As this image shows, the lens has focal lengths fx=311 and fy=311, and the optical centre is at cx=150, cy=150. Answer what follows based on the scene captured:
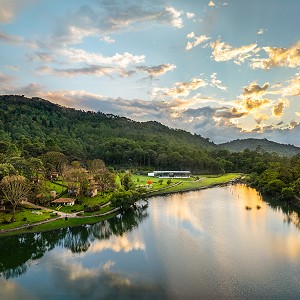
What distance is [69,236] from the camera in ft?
146

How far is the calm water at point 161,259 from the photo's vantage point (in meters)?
28.8

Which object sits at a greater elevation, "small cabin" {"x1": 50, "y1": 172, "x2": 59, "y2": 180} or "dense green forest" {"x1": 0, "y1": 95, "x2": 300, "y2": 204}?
"dense green forest" {"x1": 0, "y1": 95, "x2": 300, "y2": 204}

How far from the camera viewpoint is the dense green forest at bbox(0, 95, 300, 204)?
77375 millimetres

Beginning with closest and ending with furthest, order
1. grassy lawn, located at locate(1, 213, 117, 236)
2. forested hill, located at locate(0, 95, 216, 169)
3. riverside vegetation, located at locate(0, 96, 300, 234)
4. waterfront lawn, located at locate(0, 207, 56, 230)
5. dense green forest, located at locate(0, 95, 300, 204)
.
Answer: grassy lawn, located at locate(1, 213, 117, 236), waterfront lawn, located at locate(0, 207, 56, 230), riverside vegetation, located at locate(0, 96, 300, 234), dense green forest, located at locate(0, 95, 300, 204), forested hill, located at locate(0, 95, 216, 169)

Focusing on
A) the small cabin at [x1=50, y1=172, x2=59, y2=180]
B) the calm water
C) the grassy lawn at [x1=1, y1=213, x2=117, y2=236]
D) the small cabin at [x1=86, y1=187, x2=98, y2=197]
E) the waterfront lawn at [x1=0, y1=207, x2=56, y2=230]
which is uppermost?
the small cabin at [x1=50, y1=172, x2=59, y2=180]

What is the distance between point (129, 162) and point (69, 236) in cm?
8966

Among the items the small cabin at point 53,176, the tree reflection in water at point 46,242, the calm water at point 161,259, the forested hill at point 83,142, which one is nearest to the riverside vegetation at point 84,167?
the forested hill at point 83,142

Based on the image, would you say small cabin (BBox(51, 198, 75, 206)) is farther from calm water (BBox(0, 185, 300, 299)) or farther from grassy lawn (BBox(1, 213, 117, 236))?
calm water (BBox(0, 185, 300, 299))

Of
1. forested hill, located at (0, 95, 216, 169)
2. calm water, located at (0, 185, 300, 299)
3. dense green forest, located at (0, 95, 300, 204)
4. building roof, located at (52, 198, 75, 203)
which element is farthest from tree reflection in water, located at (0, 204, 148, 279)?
forested hill, located at (0, 95, 216, 169)

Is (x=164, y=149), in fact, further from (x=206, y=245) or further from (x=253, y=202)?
(x=206, y=245)

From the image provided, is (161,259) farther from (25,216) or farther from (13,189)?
(13,189)

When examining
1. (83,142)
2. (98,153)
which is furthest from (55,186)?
(83,142)

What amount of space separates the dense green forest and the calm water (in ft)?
69.1

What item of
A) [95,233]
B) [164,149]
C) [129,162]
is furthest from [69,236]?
[164,149]
